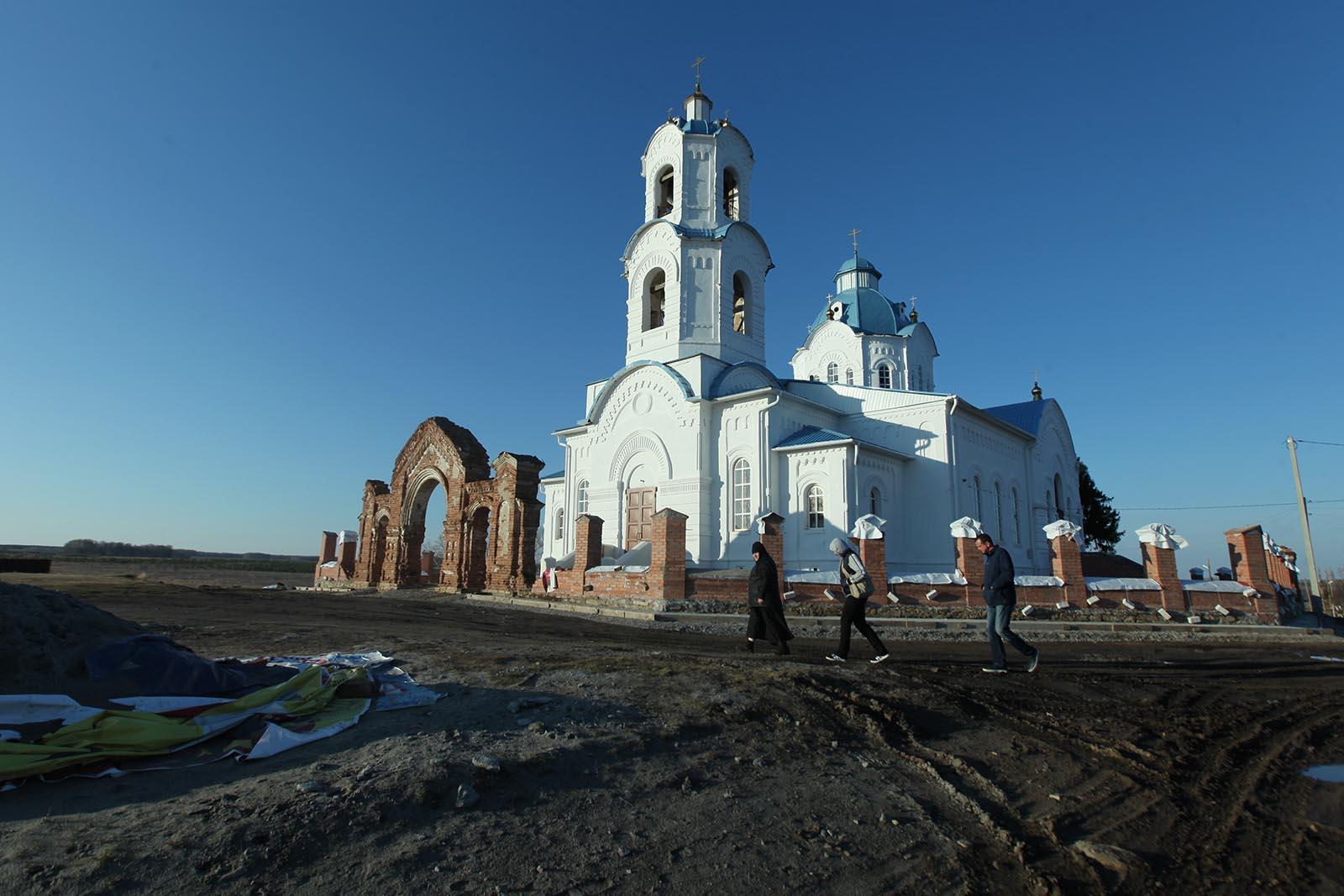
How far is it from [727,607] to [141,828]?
11695 millimetres

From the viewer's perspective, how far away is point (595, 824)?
3.36 meters

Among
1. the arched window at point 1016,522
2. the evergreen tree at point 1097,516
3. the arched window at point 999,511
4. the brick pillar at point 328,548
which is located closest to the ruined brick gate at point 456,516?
the brick pillar at point 328,548

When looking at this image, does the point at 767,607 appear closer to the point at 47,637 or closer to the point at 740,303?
the point at 47,637

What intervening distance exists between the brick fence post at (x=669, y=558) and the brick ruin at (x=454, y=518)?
5596mm

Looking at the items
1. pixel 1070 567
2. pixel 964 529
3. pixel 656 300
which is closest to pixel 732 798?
pixel 964 529

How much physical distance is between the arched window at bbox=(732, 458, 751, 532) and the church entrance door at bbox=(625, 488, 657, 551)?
250 centimetres

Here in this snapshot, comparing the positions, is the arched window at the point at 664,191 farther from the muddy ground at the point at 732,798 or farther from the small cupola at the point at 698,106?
the muddy ground at the point at 732,798

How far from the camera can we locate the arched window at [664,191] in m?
23.7

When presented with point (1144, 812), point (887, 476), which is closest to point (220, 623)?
point (1144, 812)

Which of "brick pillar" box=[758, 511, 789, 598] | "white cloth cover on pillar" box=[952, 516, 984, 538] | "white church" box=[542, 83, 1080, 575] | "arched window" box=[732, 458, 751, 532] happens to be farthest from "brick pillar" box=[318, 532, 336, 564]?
"white cloth cover on pillar" box=[952, 516, 984, 538]

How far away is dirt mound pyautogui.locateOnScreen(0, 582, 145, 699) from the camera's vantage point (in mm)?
4762

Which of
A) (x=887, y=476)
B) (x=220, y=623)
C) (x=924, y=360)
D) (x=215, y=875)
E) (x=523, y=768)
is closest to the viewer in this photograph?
(x=215, y=875)

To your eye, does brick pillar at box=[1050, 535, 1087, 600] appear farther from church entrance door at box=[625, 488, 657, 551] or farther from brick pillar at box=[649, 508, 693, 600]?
church entrance door at box=[625, 488, 657, 551]

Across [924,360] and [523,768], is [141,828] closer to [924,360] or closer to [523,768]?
[523,768]
